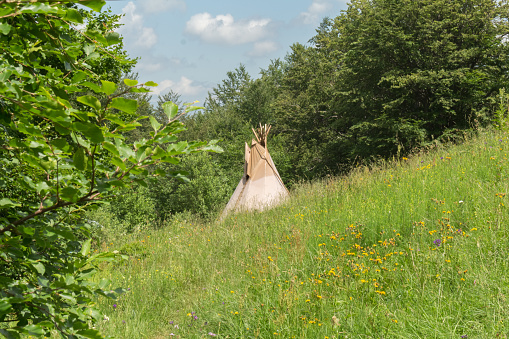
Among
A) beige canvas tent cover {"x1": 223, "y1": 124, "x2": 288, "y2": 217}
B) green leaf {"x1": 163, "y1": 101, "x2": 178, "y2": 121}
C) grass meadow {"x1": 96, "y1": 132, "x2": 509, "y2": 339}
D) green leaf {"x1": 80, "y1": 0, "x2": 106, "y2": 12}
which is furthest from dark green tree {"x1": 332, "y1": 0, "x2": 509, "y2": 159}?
green leaf {"x1": 80, "y1": 0, "x2": 106, "y2": 12}

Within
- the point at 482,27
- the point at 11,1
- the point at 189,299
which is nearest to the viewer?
the point at 11,1

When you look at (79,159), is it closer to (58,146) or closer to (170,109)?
(58,146)

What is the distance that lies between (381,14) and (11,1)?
1722 cm

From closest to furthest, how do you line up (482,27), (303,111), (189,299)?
(189,299) → (482,27) → (303,111)

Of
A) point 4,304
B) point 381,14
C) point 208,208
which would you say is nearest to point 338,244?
point 4,304

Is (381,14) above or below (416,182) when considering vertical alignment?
above

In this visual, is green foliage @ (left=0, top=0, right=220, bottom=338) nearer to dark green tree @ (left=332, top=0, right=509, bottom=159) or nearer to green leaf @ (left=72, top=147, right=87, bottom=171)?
green leaf @ (left=72, top=147, right=87, bottom=171)

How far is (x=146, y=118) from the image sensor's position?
4.18 meters

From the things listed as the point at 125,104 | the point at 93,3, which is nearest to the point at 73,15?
the point at 93,3

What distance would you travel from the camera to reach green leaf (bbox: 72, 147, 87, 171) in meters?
1.08

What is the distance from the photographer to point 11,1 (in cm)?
103

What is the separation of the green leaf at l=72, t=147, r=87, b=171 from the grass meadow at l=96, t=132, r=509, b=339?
3.57 ft

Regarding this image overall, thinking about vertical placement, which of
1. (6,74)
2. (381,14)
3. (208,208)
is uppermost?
(381,14)

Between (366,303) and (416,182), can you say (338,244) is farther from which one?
(416,182)
